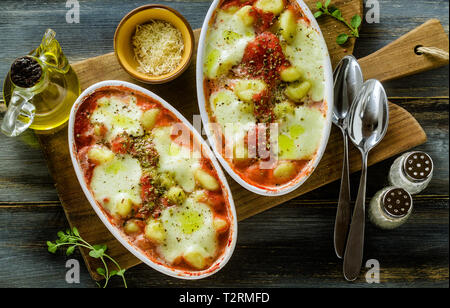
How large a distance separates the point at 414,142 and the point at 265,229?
2.96ft

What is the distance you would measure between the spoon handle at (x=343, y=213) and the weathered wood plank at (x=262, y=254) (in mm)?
103

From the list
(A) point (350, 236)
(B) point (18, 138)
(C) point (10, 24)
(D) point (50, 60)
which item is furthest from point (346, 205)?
(C) point (10, 24)

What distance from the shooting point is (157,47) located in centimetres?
199

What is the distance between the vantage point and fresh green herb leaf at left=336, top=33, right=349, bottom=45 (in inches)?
81.4

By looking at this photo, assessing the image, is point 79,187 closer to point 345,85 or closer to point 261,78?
point 261,78

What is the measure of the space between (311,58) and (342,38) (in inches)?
12.4

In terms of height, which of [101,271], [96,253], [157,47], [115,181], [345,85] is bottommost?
[101,271]

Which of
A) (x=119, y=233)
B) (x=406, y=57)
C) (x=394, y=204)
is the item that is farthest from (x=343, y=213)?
(x=119, y=233)

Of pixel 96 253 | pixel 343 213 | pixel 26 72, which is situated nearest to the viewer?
pixel 26 72

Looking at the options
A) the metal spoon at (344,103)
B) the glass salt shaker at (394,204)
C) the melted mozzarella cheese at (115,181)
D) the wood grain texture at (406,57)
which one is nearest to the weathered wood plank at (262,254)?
the metal spoon at (344,103)

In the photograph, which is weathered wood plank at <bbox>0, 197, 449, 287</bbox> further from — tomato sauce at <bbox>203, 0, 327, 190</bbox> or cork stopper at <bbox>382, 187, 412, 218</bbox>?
tomato sauce at <bbox>203, 0, 327, 190</bbox>

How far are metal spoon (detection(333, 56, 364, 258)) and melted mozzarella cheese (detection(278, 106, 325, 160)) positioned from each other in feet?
0.78

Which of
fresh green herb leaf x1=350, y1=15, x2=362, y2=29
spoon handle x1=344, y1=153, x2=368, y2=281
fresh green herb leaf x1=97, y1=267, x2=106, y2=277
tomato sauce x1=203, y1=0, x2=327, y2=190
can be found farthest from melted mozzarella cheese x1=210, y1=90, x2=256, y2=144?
fresh green herb leaf x1=97, y1=267, x2=106, y2=277
